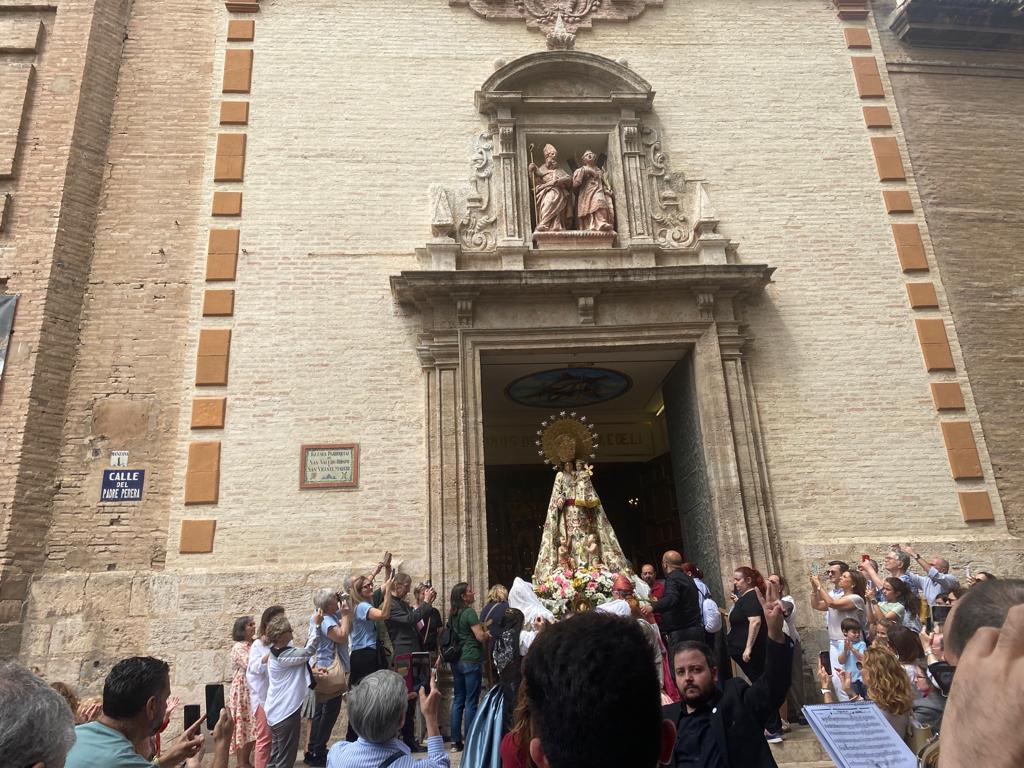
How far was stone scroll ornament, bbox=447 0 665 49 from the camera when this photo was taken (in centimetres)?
1187

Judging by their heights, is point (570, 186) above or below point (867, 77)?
below

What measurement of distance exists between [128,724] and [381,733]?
0.94 m

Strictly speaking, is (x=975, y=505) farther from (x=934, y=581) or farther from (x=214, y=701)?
(x=214, y=701)

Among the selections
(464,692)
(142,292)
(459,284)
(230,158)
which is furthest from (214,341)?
(464,692)

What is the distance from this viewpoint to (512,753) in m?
2.33

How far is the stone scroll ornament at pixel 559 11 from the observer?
38.9 ft

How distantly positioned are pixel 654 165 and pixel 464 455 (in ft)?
17.6

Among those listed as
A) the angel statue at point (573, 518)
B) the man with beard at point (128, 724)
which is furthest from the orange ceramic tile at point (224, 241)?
the man with beard at point (128, 724)

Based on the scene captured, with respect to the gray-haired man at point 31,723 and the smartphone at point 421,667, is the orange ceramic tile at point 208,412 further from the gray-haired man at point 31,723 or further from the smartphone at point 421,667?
the gray-haired man at point 31,723

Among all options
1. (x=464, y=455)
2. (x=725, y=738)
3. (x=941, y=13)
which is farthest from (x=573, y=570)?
(x=941, y=13)

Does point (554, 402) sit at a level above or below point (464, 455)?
above

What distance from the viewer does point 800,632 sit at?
29.0 ft

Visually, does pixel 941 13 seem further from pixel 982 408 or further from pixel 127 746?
pixel 127 746

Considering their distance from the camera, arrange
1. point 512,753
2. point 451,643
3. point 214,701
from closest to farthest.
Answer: point 512,753 < point 214,701 < point 451,643
